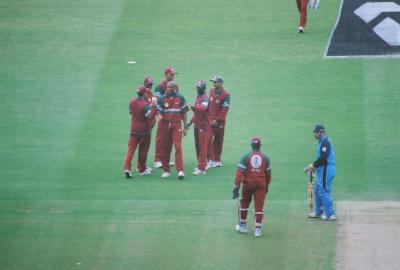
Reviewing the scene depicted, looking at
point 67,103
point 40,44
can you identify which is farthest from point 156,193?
point 40,44

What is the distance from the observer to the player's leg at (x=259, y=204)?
17.4 m

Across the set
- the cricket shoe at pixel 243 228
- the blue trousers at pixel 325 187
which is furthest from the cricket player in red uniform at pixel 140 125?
the blue trousers at pixel 325 187

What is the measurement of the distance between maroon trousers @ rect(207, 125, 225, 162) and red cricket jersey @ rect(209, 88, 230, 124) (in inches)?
8.1

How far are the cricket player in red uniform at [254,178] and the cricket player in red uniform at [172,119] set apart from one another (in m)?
3.54

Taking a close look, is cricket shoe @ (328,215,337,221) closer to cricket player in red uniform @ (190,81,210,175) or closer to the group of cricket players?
the group of cricket players

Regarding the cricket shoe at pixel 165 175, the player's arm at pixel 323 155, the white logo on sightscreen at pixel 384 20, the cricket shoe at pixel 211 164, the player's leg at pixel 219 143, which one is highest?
the player's arm at pixel 323 155

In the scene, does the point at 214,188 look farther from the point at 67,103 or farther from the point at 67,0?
the point at 67,0

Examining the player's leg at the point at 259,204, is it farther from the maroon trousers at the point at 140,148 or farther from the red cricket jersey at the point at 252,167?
the maroon trousers at the point at 140,148

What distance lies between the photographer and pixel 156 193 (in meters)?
20.0

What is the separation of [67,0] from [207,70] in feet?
25.8

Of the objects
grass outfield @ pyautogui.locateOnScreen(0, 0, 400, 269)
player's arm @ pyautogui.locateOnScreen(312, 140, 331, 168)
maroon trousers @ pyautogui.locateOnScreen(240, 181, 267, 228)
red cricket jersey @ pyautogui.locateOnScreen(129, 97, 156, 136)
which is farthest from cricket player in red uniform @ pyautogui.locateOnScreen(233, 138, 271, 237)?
red cricket jersey @ pyautogui.locateOnScreen(129, 97, 156, 136)

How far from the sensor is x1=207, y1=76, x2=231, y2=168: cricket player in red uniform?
70.2 feet

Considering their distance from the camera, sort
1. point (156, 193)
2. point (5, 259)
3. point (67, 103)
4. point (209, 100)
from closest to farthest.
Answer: point (5, 259), point (156, 193), point (209, 100), point (67, 103)

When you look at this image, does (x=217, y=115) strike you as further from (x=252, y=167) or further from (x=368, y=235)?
(x=368, y=235)
